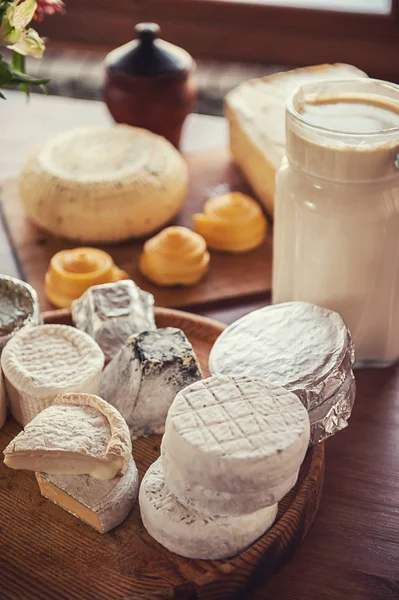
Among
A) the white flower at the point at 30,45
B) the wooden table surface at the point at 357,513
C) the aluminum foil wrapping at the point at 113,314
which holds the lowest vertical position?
the wooden table surface at the point at 357,513

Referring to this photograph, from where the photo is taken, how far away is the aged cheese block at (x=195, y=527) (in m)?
0.86

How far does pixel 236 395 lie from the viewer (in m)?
0.88

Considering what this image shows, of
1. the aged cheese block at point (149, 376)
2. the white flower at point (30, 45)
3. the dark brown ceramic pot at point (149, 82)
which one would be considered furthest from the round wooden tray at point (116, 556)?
the dark brown ceramic pot at point (149, 82)

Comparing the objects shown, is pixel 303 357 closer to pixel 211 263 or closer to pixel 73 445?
pixel 73 445

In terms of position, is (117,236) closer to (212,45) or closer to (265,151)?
(265,151)

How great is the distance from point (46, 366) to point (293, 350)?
316 millimetres

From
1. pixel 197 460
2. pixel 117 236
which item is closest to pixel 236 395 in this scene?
pixel 197 460

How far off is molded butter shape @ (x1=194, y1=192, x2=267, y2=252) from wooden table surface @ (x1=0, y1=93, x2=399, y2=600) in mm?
147

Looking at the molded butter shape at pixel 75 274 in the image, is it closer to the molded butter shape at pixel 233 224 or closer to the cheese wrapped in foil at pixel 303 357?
the molded butter shape at pixel 233 224

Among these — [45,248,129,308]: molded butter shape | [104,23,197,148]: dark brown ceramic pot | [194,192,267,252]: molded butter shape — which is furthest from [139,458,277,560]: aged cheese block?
[104,23,197,148]: dark brown ceramic pot

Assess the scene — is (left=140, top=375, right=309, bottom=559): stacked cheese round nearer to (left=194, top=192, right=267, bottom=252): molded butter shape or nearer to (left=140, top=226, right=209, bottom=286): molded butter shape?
(left=140, top=226, right=209, bottom=286): molded butter shape

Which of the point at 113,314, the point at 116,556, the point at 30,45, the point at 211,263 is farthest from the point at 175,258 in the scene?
the point at 116,556

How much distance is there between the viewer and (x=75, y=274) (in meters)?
1.34

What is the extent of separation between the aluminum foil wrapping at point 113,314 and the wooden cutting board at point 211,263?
0.18m
